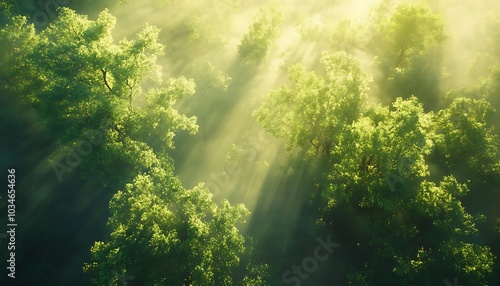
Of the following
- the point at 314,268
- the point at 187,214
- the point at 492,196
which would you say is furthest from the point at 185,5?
the point at 492,196

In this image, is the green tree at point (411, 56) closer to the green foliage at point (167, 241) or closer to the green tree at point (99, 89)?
the green tree at point (99, 89)

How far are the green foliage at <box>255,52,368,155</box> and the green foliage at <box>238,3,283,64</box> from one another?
507 inches

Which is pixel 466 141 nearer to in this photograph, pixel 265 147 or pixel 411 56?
pixel 411 56

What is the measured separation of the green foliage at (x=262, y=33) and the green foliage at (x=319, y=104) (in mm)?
12866

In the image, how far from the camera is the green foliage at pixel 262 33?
1532 inches

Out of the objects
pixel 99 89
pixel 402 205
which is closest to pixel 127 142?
pixel 99 89

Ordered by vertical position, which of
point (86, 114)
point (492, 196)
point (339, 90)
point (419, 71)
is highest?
point (419, 71)

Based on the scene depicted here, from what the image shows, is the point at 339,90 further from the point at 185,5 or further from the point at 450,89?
the point at 185,5

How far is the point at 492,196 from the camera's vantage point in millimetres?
31062

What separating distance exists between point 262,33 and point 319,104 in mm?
17030

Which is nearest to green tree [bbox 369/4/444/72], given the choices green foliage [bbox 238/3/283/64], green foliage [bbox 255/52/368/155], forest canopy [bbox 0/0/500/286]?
forest canopy [bbox 0/0/500/286]

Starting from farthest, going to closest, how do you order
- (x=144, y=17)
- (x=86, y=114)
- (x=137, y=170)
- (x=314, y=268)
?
(x=144, y=17) < (x=314, y=268) < (x=137, y=170) < (x=86, y=114)

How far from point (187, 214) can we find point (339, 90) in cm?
1711

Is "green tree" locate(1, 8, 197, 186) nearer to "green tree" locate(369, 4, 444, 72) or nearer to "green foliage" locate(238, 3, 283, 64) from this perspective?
"green foliage" locate(238, 3, 283, 64)
